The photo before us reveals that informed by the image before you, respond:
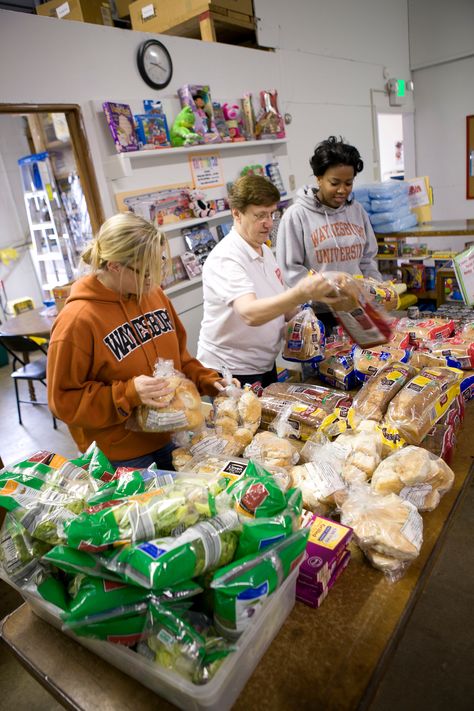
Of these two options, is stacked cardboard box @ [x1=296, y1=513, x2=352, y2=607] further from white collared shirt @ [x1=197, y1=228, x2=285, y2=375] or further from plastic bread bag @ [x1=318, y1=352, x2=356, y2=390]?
white collared shirt @ [x1=197, y1=228, x2=285, y2=375]

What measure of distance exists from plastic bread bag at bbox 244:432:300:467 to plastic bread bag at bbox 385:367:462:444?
321mm

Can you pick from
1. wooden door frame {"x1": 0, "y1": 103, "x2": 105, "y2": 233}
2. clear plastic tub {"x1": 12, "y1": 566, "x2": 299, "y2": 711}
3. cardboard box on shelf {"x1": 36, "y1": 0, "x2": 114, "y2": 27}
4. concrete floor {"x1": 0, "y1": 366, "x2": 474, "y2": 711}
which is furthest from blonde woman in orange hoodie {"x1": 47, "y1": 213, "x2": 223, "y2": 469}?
cardboard box on shelf {"x1": 36, "y1": 0, "x2": 114, "y2": 27}

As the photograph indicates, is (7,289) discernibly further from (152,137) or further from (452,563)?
(452,563)

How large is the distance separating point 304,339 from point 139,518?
125 centimetres

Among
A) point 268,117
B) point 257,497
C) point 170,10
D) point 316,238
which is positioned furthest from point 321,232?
point 170,10

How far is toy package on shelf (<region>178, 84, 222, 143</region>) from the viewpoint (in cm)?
348

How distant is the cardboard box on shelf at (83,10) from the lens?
126 inches

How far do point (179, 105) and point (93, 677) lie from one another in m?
3.73

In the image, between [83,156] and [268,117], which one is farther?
[268,117]

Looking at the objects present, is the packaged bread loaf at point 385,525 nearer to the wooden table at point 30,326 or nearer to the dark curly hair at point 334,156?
the dark curly hair at point 334,156

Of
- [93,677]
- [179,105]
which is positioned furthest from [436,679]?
[179,105]

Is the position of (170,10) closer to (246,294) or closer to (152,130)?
(152,130)

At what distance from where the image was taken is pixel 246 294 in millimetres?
1706

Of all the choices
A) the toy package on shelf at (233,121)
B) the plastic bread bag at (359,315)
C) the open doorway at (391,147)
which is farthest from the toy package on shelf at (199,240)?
the open doorway at (391,147)
